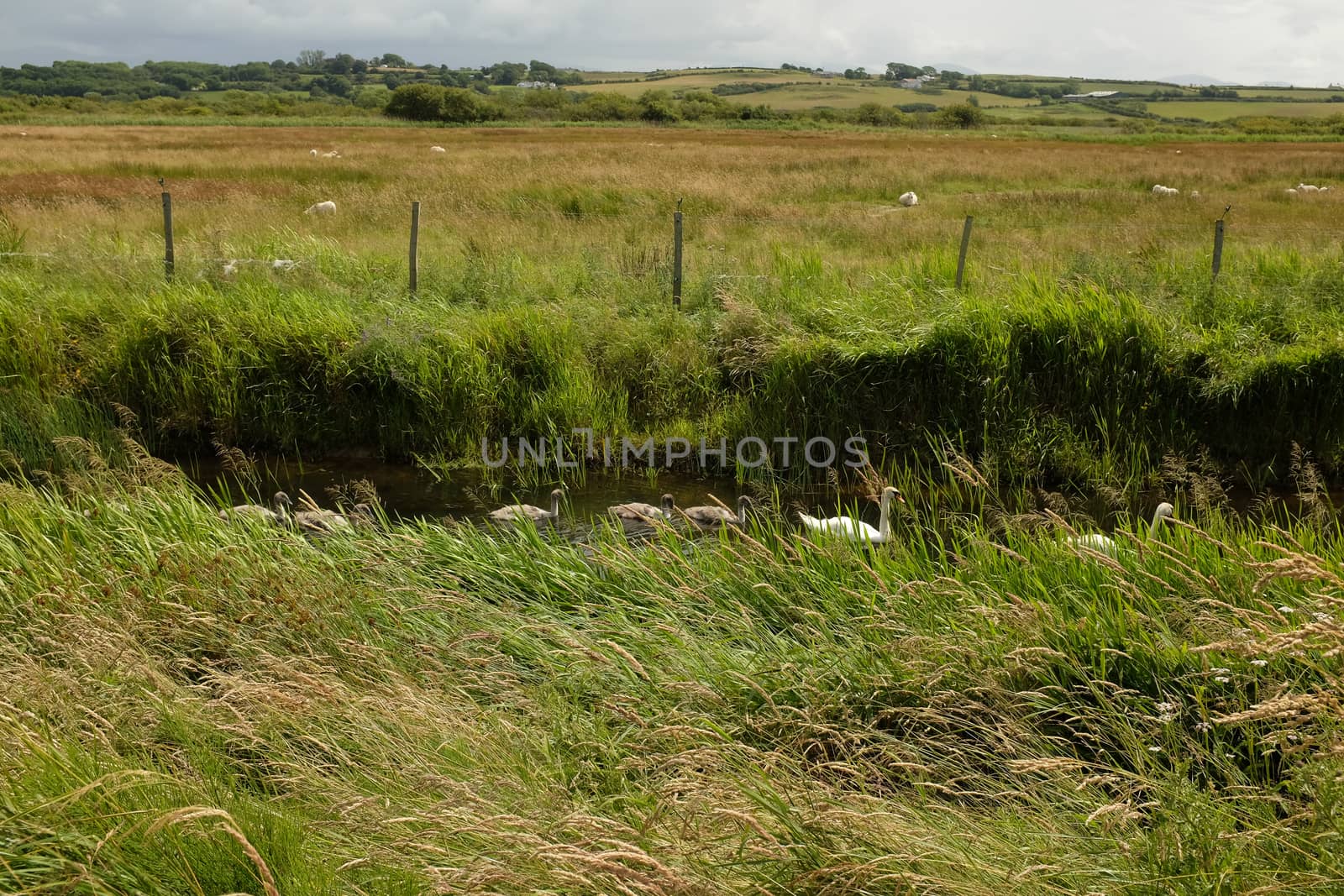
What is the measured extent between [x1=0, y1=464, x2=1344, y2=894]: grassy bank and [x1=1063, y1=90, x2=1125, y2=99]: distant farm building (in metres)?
157

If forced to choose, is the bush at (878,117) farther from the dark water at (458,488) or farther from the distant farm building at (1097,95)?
the distant farm building at (1097,95)

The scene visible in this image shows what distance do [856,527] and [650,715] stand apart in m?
2.18

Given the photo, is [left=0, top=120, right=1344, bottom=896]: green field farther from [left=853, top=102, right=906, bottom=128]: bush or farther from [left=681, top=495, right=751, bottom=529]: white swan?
[left=853, top=102, right=906, bottom=128]: bush

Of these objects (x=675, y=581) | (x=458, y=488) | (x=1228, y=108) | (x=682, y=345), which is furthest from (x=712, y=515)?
(x=1228, y=108)

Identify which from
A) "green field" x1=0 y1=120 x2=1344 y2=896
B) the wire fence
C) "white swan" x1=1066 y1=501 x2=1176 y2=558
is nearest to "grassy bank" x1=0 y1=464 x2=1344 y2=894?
"green field" x1=0 y1=120 x2=1344 y2=896

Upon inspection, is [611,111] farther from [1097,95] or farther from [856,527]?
[1097,95]

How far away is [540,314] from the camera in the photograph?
11789 millimetres

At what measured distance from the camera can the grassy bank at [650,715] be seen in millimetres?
3051

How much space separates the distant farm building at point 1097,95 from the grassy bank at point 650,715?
157m

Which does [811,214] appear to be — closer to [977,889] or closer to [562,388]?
[562,388]

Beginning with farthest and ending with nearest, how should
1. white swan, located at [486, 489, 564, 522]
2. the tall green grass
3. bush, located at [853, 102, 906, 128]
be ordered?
bush, located at [853, 102, 906, 128] < the tall green grass < white swan, located at [486, 489, 564, 522]

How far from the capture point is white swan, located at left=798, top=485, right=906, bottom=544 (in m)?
6.17

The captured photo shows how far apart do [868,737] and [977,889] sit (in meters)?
1.24

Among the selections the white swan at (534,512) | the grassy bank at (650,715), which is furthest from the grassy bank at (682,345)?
the grassy bank at (650,715)
